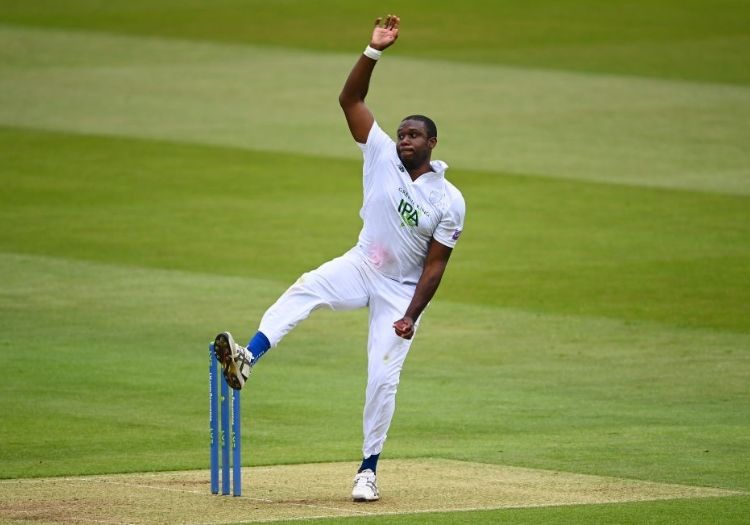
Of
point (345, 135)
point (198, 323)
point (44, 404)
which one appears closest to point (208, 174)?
point (345, 135)

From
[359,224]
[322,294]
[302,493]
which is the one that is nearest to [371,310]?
[322,294]

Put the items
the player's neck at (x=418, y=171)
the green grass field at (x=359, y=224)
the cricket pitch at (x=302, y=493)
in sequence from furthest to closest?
the green grass field at (x=359, y=224) < the player's neck at (x=418, y=171) < the cricket pitch at (x=302, y=493)

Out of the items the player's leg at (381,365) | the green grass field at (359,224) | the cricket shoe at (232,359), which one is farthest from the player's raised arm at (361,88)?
the green grass field at (359,224)

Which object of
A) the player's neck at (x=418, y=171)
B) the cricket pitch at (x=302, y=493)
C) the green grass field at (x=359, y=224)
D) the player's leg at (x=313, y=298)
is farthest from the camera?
the green grass field at (x=359, y=224)

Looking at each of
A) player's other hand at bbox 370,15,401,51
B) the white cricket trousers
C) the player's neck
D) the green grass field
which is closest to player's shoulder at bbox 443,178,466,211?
the player's neck

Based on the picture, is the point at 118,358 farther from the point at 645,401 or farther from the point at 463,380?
the point at 645,401

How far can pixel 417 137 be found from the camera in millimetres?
11078

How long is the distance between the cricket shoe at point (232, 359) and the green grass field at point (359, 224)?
1.24 m

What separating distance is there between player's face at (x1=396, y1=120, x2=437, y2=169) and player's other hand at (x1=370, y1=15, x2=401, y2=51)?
51 centimetres

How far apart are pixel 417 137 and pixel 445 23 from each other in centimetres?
3207

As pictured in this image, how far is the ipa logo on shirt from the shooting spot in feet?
36.2

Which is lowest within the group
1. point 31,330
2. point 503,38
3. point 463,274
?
point 31,330

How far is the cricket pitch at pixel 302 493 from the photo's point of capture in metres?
10.4

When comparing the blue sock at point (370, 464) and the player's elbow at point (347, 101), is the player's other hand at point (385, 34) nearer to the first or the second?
the player's elbow at point (347, 101)
